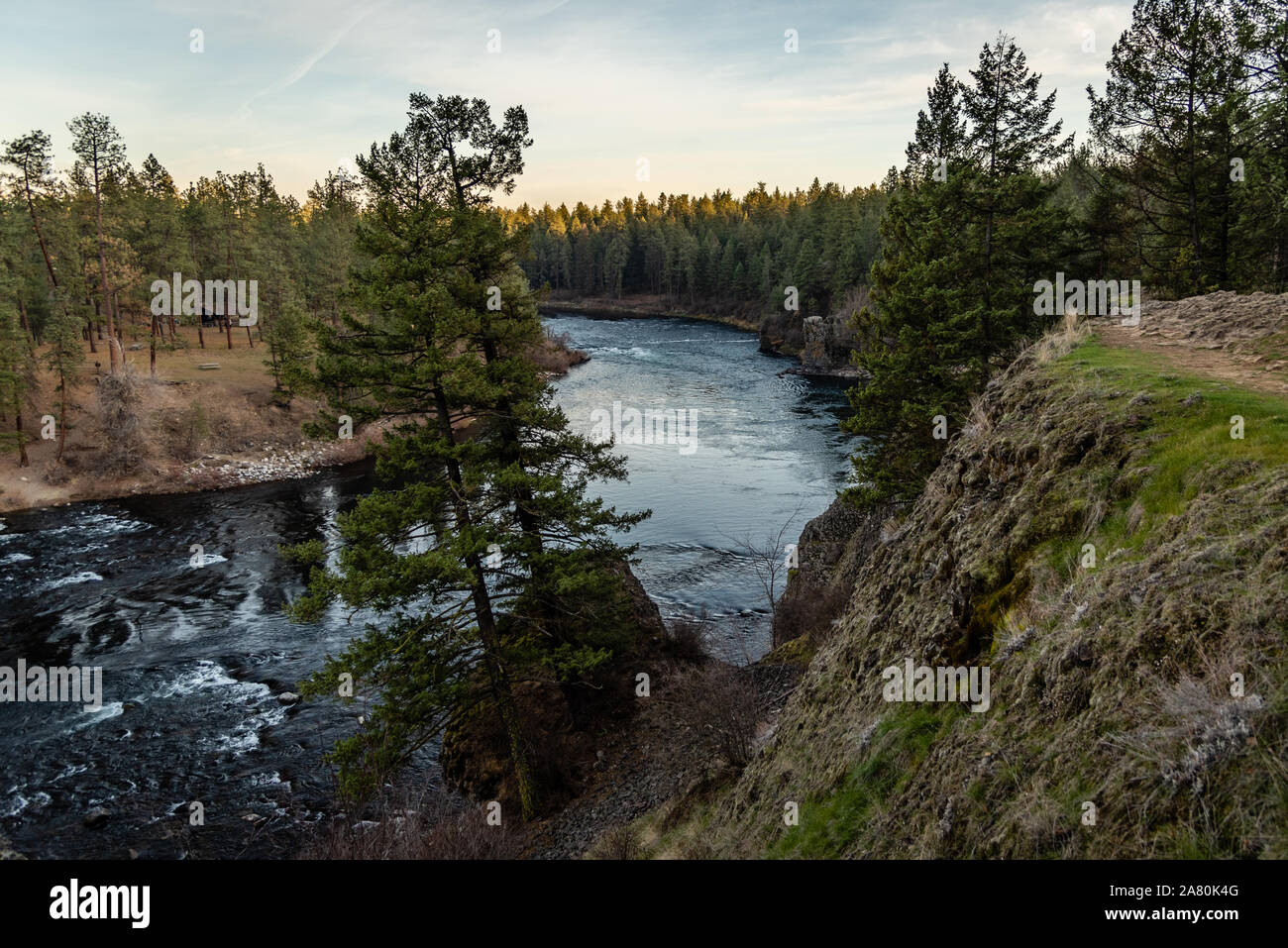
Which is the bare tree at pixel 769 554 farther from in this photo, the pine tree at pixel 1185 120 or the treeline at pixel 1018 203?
the pine tree at pixel 1185 120

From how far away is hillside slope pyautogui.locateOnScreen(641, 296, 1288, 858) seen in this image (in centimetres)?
482

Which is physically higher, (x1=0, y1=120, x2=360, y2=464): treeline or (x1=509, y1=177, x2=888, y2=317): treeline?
(x1=509, y1=177, x2=888, y2=317): treeline

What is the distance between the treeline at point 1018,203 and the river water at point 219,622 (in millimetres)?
9570

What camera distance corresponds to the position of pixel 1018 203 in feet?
76.0

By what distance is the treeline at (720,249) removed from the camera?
297ft

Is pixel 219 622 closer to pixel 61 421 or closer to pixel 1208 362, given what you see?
pixel 61 421

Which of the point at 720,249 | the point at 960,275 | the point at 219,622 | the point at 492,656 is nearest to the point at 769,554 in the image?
the point at 960,275

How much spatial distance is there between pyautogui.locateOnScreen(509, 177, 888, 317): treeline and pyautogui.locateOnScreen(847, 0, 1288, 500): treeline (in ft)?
159

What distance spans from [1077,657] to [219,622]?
2753cm

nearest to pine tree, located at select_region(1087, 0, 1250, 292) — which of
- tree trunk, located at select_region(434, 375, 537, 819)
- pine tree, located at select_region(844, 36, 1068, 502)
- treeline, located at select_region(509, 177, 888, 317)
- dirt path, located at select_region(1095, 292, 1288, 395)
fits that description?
pine tree, located at select_region(844, 36, 1068, 502)

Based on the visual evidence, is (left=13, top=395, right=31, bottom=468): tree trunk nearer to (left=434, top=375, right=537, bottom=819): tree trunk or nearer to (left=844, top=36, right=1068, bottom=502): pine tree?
(left=434, top=375, right=537, bottom=819): tree trunk

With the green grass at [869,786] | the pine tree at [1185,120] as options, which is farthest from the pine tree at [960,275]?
the green grass at [869,786]

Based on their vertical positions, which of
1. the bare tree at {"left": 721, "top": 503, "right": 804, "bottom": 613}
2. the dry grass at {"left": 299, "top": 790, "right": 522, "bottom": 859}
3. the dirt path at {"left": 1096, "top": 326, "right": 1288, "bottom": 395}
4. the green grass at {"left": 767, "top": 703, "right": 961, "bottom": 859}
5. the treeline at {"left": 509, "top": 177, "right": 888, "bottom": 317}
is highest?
the treeline at {"left": 509, "top": 177, "right": 888, "bottom": 317}

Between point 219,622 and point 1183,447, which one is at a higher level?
point 1183,447
